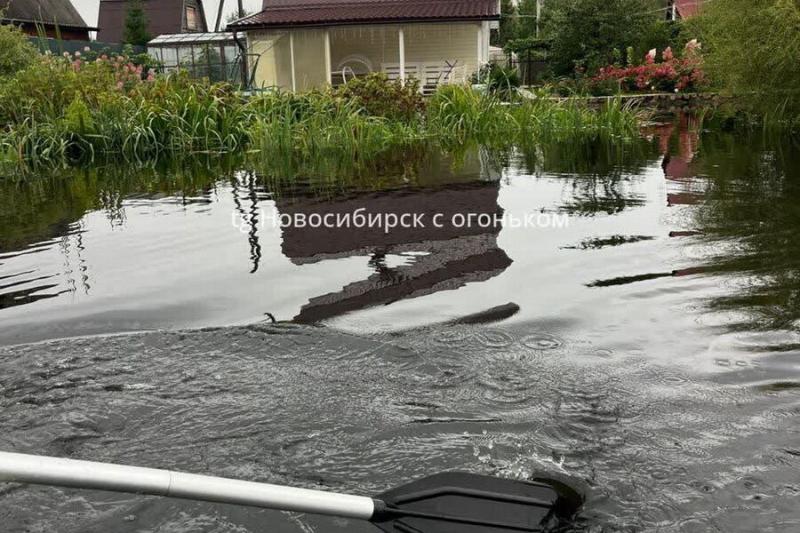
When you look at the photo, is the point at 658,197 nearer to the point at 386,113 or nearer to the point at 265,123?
the point at 265,123

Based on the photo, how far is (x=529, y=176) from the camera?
915cm

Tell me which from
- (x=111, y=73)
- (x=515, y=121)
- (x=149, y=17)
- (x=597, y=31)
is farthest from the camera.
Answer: (x=149, y=17)

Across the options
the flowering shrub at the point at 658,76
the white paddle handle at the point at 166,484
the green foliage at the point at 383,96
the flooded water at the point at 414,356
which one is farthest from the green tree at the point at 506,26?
the white paddle handle at the point at 166,484

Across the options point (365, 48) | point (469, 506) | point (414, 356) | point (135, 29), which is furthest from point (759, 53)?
point (135, 29)

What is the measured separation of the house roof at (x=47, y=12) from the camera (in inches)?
1371

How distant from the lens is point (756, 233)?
554 cm

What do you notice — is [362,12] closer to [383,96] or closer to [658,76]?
[658,76]

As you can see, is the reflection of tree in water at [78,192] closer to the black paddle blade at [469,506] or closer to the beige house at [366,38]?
the black paddle blade at [469,506]

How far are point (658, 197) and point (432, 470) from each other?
564 cm

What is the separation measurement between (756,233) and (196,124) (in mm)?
9335

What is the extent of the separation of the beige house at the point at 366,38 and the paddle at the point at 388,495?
23542 millimetres

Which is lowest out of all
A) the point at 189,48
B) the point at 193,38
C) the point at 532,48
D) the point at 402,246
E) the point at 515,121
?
the point at 402,246

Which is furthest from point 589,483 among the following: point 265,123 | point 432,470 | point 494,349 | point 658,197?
point 265,123

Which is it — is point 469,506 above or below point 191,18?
below
